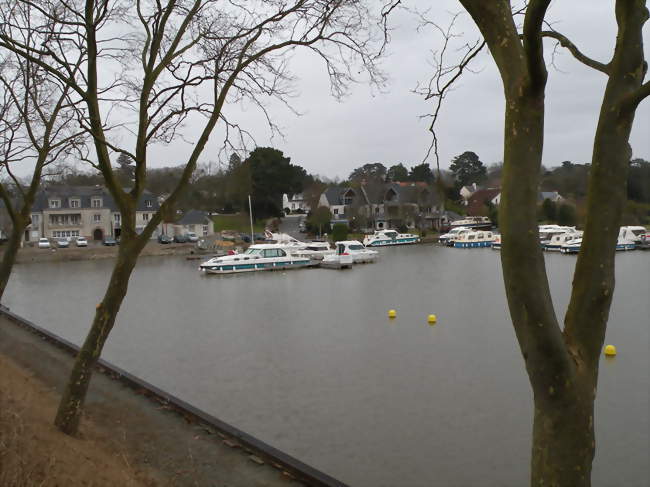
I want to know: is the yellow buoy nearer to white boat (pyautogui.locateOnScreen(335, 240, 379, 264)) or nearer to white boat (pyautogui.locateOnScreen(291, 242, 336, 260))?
white boat (pyautogui.locateOnScreen(335, 240, 379, 264))

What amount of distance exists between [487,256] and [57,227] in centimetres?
4186

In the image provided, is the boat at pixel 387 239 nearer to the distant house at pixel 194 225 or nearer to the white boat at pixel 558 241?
the white boat at pixel 558 241

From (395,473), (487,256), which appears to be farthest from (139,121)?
(487,256)

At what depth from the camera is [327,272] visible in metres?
32.9

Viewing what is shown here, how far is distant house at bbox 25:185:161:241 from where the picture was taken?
56406mm

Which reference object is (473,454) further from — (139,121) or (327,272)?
(327,272)

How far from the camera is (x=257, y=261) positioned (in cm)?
3338

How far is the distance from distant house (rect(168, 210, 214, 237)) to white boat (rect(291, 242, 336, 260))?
24.6 m

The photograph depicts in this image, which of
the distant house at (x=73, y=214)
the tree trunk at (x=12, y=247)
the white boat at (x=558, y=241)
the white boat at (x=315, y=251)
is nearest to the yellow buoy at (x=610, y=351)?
the tree trunk at (x=12, y=247)

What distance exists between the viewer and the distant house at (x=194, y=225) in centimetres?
6078

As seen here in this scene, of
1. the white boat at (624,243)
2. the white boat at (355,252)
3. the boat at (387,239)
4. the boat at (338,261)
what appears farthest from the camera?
the boat at (387,239)

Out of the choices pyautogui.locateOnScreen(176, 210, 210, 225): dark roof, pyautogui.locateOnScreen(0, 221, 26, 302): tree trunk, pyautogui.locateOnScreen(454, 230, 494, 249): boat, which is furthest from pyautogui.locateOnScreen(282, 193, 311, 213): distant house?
pyautogui.locateOnScreen(0, 221, 26, 302): tree trunk

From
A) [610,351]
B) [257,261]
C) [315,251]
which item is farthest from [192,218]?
[610,351]

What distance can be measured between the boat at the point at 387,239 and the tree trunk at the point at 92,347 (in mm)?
45148
